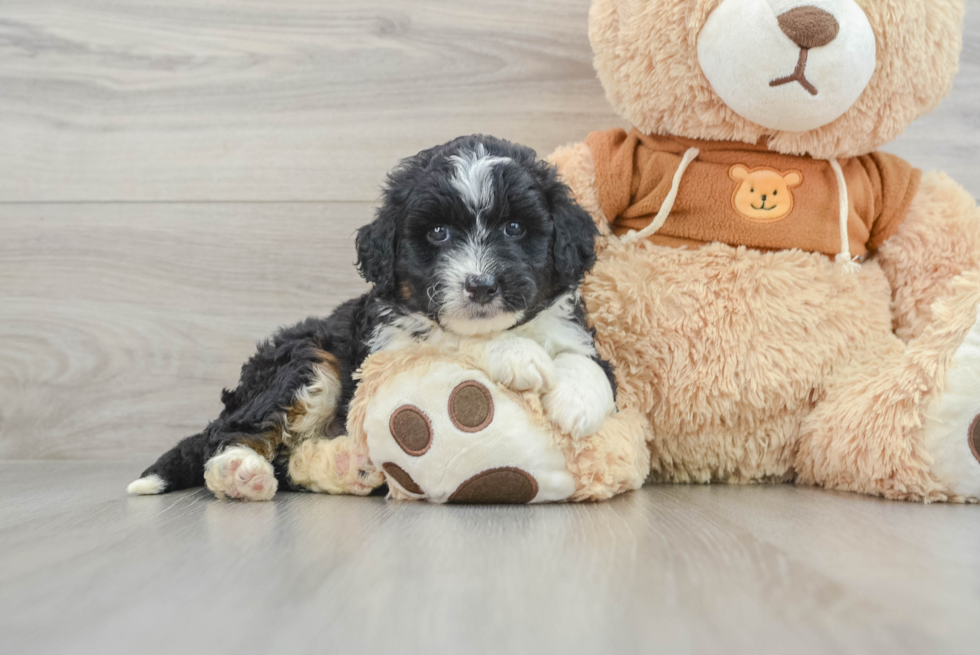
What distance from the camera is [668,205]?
1738 mm

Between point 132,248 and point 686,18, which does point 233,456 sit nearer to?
point 132,248

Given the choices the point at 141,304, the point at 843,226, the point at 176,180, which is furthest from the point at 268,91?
the point at 843,226

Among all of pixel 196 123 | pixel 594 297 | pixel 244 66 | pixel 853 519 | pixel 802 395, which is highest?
pixel 244 66

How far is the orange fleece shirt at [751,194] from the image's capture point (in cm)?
171

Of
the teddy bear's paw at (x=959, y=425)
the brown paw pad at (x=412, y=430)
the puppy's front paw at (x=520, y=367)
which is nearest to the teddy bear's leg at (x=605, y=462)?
the puppy's front paw at (x=520, y=367)

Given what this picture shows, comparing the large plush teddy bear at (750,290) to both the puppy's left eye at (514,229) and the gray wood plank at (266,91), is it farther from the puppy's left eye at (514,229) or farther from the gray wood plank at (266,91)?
the gray wood plank at (266,91)

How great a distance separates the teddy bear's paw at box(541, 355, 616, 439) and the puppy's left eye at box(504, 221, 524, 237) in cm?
27

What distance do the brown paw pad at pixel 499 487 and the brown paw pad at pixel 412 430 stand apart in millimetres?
106

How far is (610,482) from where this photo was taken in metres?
1.48

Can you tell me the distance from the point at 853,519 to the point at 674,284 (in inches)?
24.6

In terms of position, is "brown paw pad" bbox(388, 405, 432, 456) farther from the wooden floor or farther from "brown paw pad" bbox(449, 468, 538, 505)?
the wooden floor

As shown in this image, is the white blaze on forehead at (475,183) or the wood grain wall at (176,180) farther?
the wood grain wall at (176,180)

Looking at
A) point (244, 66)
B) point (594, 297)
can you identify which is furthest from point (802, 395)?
point (244, 66)

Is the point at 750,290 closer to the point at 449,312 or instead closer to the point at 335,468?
the point at 449,312
